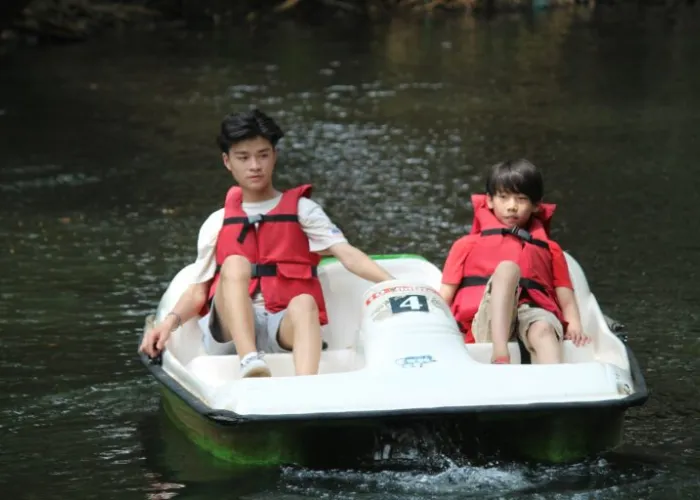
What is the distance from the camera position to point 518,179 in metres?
5.34

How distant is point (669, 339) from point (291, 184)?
438 cm

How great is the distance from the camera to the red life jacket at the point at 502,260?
5.27 meters

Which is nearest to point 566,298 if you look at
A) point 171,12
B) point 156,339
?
point 156,339

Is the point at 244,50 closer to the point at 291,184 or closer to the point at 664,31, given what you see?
the point at 664,31

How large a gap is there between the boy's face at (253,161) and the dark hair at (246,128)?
18 mm

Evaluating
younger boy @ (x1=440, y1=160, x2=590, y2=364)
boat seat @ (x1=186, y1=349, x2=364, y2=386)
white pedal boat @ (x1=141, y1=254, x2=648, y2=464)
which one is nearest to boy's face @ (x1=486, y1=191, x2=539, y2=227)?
younger boy @ (x1=440, y1=160, x2=590, y2=364)

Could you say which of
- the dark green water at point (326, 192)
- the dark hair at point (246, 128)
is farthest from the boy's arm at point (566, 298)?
the dark hair at point (246, 128)

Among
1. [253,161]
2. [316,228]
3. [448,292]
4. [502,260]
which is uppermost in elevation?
[253,161]

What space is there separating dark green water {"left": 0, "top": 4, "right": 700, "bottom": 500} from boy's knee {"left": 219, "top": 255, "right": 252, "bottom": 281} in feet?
2.02

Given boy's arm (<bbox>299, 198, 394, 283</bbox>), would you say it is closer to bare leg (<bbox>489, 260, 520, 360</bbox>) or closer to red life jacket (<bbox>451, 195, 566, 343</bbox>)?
red life jacket (<bbox>451, 195, 566, 343</bbox>)

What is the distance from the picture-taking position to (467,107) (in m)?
13.8

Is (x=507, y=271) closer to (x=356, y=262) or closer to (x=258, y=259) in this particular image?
(x=356, y=262)

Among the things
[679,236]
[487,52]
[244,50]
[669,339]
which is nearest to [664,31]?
[487,52]

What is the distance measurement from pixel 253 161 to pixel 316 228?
1.10 feet
